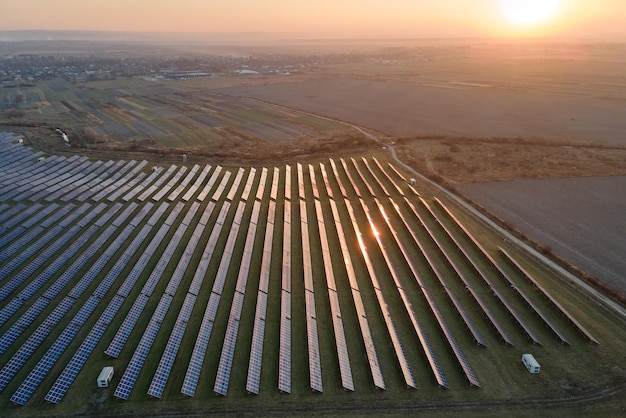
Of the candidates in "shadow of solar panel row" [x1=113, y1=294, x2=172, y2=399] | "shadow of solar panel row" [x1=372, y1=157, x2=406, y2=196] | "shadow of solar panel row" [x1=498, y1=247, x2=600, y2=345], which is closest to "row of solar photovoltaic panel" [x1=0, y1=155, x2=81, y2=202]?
"shadow of solar panel row" [x1=113, y1=294, x2=172, y2=399]

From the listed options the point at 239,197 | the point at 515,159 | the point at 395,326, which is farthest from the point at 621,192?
the point at 239,197

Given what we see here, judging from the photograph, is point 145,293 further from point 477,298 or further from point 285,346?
point 477,298

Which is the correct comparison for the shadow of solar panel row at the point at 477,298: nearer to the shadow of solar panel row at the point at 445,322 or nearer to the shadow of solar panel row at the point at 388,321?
the shadow of solar panel row at the point at 445,322

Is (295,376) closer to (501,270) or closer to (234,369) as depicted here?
(234,369)

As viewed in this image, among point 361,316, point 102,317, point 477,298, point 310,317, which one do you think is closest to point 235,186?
point 102,317

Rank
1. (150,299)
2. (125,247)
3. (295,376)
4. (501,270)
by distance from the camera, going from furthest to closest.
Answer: (125,247) < (501,270) < (150,299) < (295,376)

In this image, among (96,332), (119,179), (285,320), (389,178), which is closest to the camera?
(96,332)

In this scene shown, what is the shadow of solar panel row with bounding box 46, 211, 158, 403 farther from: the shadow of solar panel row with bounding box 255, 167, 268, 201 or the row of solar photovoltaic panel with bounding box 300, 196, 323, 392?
the shadow of solar panel row with bounding box 255, 167, 268, 201
